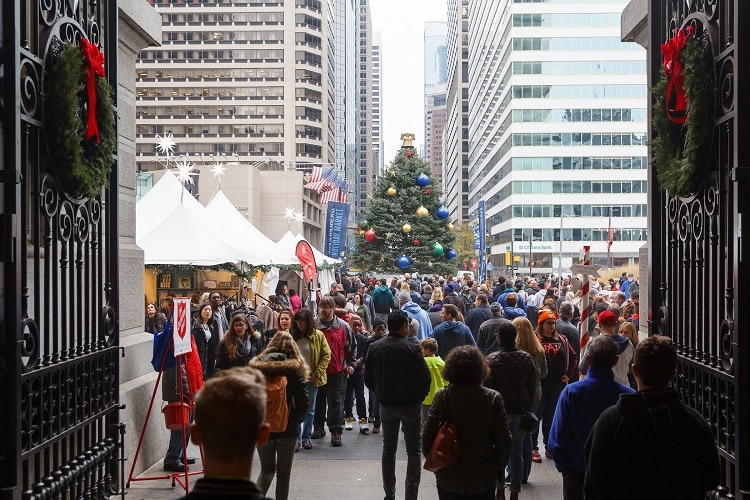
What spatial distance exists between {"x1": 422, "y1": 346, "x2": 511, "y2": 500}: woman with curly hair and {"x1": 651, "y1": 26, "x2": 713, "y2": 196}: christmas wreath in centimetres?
197

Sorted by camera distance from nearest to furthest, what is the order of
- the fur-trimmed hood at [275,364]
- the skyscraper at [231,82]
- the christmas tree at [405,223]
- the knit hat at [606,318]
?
the fur-trimmed hood at [275,364]
the knit hat at [606,318]
the christmas tree at [405,223]
the skyscraper at [231,82]

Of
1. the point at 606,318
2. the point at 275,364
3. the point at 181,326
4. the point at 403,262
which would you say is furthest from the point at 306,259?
the point at 403,262

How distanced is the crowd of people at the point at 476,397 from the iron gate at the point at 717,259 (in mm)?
283

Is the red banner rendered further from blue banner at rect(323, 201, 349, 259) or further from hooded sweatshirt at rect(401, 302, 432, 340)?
blue banner at rect(323, 201, 349, 259)

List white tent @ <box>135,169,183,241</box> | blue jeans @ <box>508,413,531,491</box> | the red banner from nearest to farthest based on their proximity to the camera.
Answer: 1. blue jeans @ <box>508,413,531,491</box>
2. the red banner
3. white tent @ <box>135,169,183,241</box>

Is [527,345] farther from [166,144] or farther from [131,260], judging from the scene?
[166,144]

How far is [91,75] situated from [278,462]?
370 cm

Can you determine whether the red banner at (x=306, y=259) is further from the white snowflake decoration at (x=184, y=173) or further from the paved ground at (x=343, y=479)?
the paved ground at (x=343, y=479)

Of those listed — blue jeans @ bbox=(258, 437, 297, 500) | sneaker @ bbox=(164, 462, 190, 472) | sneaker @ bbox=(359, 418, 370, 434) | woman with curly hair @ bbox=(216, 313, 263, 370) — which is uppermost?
woman with curly hair @ bbox=(216, 313, 263, 370)

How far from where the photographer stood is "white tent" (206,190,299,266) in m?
22.9

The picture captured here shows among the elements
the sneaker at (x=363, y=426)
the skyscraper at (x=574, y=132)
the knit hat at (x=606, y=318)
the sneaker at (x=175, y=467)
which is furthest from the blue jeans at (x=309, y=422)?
the skyscraper at (x=574, y=132)

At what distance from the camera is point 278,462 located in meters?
7.19

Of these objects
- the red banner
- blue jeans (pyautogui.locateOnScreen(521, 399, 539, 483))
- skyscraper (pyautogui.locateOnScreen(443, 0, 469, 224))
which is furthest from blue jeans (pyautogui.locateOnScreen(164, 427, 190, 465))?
skyscraper (pyautogui.locateOnScreen(443, 0, 469, 224))

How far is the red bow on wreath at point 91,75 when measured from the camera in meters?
5.95
